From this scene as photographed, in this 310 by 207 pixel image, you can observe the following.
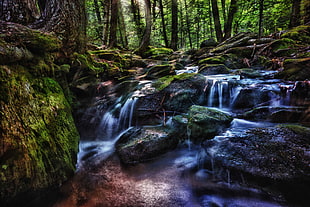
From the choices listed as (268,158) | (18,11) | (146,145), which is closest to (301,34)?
(268,158)

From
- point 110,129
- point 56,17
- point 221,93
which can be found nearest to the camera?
point 56,17

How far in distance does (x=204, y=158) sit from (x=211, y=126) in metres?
0.71

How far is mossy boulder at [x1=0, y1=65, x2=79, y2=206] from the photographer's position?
83.4 inches

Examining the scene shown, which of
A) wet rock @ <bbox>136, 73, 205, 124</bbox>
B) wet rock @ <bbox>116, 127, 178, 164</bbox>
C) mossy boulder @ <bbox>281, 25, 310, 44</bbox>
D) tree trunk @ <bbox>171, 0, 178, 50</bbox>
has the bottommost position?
wet rock @ <bbox>116, 127, 178, 164</bbox>

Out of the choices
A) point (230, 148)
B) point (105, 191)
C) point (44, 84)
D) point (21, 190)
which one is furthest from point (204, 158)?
point (44, 84)

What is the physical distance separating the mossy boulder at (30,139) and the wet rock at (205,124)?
2512mm

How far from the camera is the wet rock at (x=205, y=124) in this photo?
11.2 feet

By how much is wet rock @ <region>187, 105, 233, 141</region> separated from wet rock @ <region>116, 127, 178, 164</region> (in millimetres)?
467

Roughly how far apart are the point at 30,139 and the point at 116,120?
2442mm

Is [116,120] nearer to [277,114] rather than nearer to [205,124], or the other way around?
[205,124]

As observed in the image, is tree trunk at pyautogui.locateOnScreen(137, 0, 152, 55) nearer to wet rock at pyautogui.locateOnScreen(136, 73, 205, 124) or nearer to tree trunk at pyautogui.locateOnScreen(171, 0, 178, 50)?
tree trunk at pyautogui.locateOnScreen(171, 0, 178, 50)

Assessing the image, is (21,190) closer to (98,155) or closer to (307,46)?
(98,155)

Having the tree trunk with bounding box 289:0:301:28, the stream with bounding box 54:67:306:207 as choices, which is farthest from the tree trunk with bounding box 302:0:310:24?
A: the stream with bounding box 54:67:306:207

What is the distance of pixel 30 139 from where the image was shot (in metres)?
2.38
